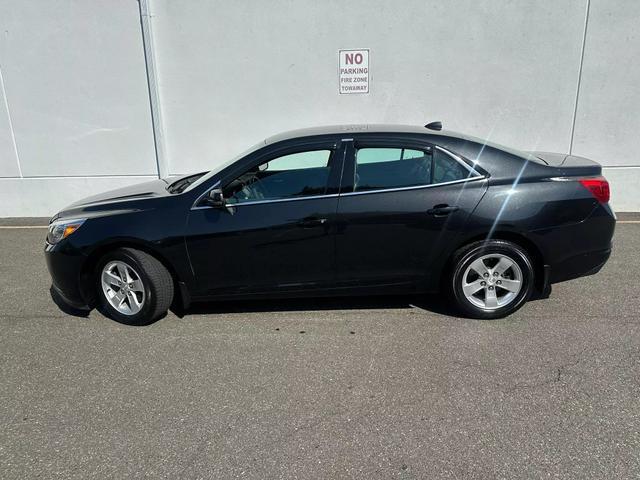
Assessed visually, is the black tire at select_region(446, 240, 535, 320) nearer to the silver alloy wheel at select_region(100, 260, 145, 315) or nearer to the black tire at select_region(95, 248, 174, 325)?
the black tire at select_region(95, 248, 174, 325)

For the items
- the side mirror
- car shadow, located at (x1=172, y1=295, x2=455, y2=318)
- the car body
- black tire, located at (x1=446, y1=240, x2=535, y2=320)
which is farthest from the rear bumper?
the side mirror

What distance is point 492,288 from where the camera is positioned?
3766 mm

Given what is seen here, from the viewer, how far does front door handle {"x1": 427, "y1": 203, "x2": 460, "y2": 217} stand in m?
3.60

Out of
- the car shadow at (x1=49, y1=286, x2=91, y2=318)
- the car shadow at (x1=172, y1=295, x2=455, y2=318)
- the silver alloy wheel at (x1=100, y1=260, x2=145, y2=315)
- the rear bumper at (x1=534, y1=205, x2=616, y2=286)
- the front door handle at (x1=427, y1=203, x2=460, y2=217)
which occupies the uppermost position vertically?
the front door handle at (x1=427, y1=203, x2=460, y2=217)

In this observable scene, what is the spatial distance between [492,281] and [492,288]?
62mm

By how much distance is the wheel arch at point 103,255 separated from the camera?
148 inches

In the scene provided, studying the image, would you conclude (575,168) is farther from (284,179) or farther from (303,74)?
(303,74)

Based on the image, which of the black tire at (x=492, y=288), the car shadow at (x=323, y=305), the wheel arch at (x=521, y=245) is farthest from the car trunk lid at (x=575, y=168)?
the car shadow at (x=323, y=305)

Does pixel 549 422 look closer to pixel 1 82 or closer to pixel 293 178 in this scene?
pixel 293 178

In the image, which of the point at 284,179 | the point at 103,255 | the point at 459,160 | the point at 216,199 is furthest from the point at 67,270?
the point at 459,160

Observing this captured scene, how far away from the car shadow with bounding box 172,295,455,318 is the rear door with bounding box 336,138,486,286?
44 centimetres

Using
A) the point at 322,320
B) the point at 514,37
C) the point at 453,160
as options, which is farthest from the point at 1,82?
the point at 514,37

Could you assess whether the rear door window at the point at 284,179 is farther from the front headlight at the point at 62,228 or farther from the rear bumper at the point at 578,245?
the rear bumper at the point at 578,245

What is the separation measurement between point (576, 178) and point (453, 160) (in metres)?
1.01
